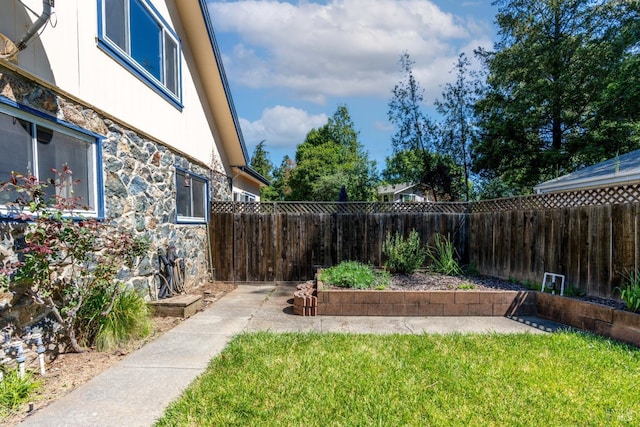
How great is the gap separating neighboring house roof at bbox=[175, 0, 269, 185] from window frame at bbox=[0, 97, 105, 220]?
3.80 metres

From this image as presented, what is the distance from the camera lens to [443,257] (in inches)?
293

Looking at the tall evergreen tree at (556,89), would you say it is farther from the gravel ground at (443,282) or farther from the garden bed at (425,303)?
the garden bed at (425,303)

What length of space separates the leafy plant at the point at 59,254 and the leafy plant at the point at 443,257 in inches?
235

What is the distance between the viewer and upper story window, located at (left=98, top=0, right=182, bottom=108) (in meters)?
4.60

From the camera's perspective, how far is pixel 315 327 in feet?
15.6

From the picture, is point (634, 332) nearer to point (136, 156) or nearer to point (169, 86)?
point (136, 156)

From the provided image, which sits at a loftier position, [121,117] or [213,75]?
[213,75]

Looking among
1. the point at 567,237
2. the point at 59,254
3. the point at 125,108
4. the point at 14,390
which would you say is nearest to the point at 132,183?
the point at 125,108

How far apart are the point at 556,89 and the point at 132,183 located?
1500 centimetres

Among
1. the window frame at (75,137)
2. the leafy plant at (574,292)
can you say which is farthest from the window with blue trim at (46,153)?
the leafy plant at (574,292)

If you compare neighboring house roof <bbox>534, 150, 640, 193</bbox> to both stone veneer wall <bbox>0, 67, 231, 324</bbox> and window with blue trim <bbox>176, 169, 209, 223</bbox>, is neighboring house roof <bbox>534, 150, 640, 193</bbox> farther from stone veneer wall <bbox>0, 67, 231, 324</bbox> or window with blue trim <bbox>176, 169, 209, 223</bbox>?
stone veneer wall <bbox>0, 67, 231, 324</bbox>

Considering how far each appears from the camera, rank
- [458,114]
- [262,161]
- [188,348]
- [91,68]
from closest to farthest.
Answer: [188,348], [91,68], [458,114], [262,161]

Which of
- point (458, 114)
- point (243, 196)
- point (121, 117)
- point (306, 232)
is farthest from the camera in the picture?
point (458, 114)

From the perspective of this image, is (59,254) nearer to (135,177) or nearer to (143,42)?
(135,177)
